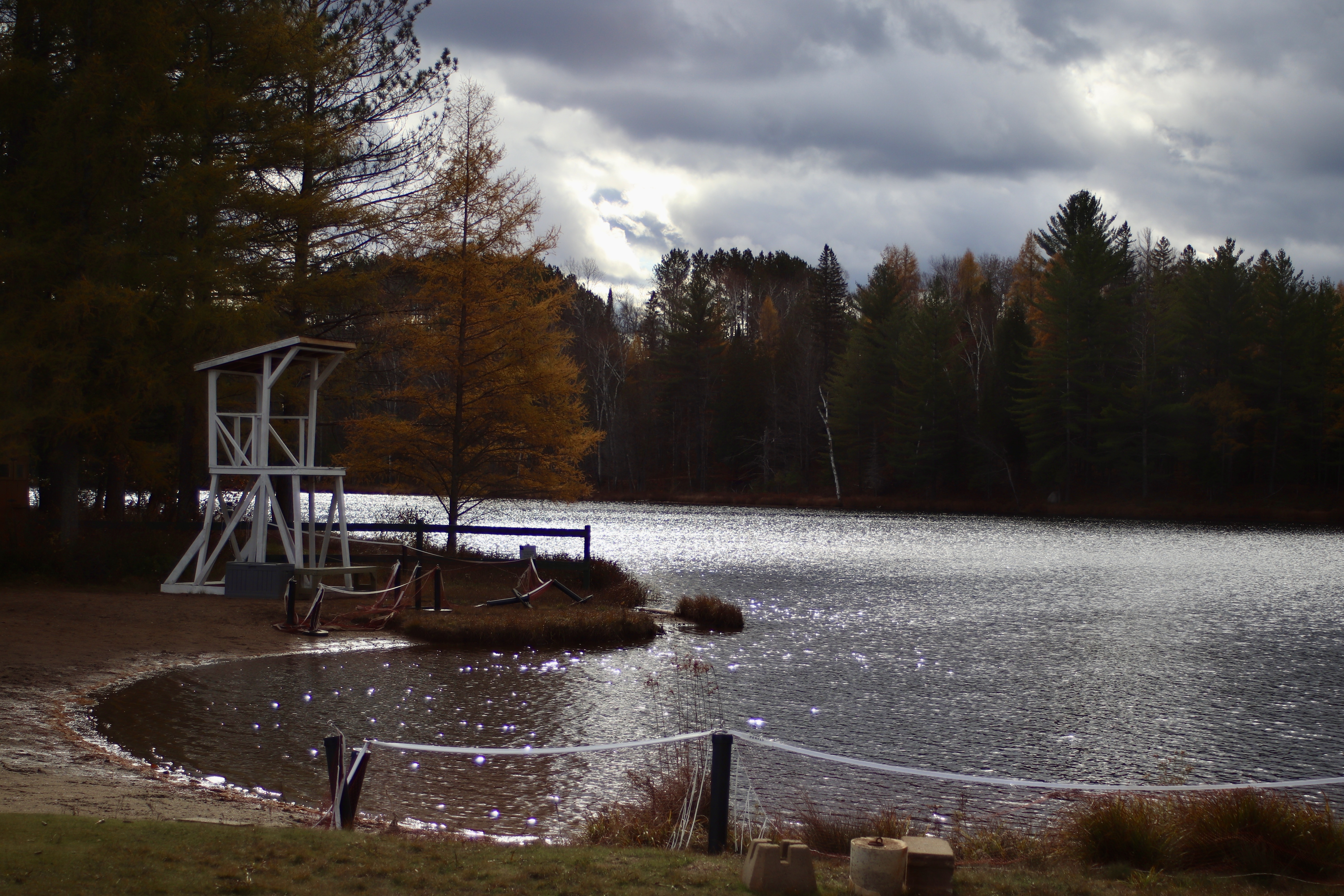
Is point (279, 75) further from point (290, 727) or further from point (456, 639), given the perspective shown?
point (290, 727)

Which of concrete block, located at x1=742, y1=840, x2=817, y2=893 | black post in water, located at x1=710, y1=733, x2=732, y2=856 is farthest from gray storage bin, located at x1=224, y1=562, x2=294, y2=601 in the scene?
concrete block, located at x1=742, y1=840, x2=817, y2=893

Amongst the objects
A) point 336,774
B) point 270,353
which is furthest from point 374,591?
point 336,774

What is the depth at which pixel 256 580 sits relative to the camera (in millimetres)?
18000

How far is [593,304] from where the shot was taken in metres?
88.1

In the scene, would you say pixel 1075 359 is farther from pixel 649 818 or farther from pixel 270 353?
pixel 649 818

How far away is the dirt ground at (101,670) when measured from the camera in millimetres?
7250

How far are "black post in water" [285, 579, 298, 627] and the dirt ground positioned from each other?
0.31m

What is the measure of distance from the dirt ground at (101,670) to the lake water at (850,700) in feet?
1.85

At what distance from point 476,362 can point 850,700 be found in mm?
14010

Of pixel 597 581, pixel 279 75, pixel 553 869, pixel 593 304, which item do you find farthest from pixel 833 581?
pixel 593 304

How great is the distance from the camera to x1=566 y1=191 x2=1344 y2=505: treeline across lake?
6066 cm

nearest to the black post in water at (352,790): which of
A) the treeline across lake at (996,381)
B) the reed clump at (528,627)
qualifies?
the reed clump at (528,627)

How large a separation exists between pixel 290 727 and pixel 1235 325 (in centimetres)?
6287

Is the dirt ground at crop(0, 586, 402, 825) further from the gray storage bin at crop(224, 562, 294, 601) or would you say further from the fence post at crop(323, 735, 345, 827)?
the fence post at crop(323, 735, 345, 827)
